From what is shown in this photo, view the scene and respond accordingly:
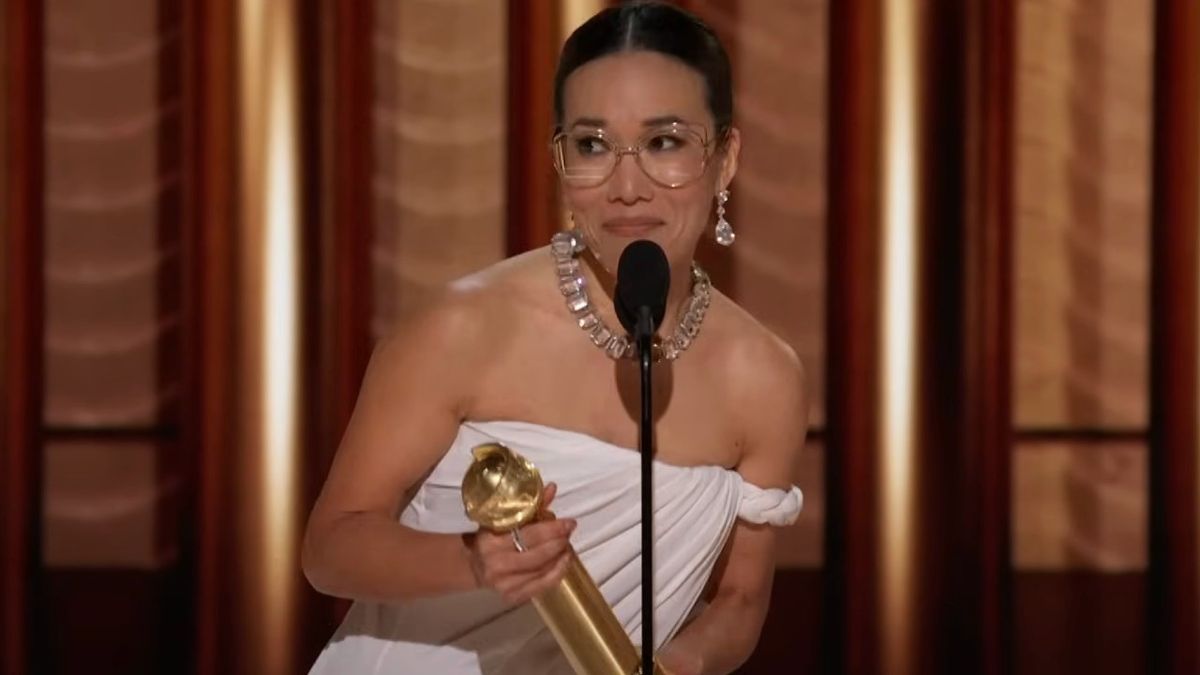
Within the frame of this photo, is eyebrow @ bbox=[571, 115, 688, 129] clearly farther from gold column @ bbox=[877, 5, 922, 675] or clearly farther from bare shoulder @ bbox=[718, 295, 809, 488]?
gold column @ bbox=[877, 5, 922, 675]

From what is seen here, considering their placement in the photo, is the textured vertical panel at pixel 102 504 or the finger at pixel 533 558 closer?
the finger at pixel 533 558

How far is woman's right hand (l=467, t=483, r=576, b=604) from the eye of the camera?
1003mm

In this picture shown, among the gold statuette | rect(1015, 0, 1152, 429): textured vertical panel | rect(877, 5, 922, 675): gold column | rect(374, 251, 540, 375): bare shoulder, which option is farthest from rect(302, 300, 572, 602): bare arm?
rect(1015, 0, 1152, 429): textured vertical panel

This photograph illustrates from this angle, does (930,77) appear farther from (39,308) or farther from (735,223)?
(39,308)

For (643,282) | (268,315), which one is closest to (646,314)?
(643,282)

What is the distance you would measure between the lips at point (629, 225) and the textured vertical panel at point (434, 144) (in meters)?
1.22

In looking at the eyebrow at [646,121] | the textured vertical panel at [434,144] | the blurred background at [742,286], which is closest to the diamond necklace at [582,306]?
the eyebrow at [646,121]

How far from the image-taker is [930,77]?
2318 millimetres

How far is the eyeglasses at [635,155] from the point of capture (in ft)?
3.88

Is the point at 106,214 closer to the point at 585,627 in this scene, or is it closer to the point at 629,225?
the point at 629,225

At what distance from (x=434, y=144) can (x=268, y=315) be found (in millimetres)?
369

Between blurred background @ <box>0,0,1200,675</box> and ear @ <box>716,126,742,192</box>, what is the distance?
98 cm

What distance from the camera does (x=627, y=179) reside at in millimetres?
1179

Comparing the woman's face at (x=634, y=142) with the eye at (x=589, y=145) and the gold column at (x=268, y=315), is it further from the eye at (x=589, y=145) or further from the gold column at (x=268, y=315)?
the gold column at (x=268, y=315)
